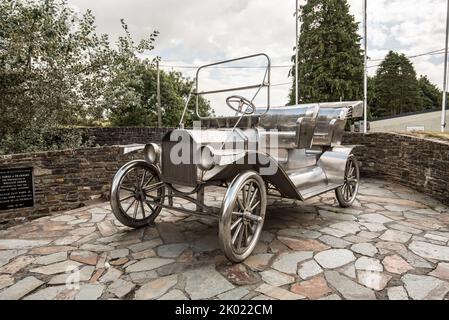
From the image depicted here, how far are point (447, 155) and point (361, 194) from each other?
4.41ft

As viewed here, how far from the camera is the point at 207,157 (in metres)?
2.71

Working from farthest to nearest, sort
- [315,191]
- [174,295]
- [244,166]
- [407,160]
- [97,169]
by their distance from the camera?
[407,160] → [97,169] → [315,191] → [244,166] → [174,295]

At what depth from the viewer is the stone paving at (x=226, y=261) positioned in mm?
2342

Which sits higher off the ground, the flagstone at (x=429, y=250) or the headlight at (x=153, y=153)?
the headlight at (x=153, y=153)

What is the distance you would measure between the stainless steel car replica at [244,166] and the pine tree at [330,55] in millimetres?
17331

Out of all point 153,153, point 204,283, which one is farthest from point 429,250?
point 153,153

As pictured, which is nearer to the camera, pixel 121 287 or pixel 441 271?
pixel 121 287

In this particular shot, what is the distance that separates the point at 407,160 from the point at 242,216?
446cm

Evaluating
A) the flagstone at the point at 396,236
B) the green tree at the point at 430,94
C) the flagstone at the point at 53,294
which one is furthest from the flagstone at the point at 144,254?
the green tree at the point at 430,94

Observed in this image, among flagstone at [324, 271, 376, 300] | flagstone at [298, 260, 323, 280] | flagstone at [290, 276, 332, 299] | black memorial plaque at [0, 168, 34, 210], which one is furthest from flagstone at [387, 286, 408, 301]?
black memorial plaque at [0, 168, 34, 210]

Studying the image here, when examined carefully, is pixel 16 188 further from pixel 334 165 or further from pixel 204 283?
pixel 334 165

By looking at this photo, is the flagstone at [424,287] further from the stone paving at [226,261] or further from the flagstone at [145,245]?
the flagstone at [145,245]

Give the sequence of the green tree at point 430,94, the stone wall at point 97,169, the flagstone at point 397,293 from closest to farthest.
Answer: the flagstone at point 397,293 < the stone wall at point 97,169 < the green tree at point 430,94

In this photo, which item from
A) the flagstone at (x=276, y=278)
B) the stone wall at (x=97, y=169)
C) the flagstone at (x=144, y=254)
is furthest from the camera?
the stone wall at (x=97, y=169)
